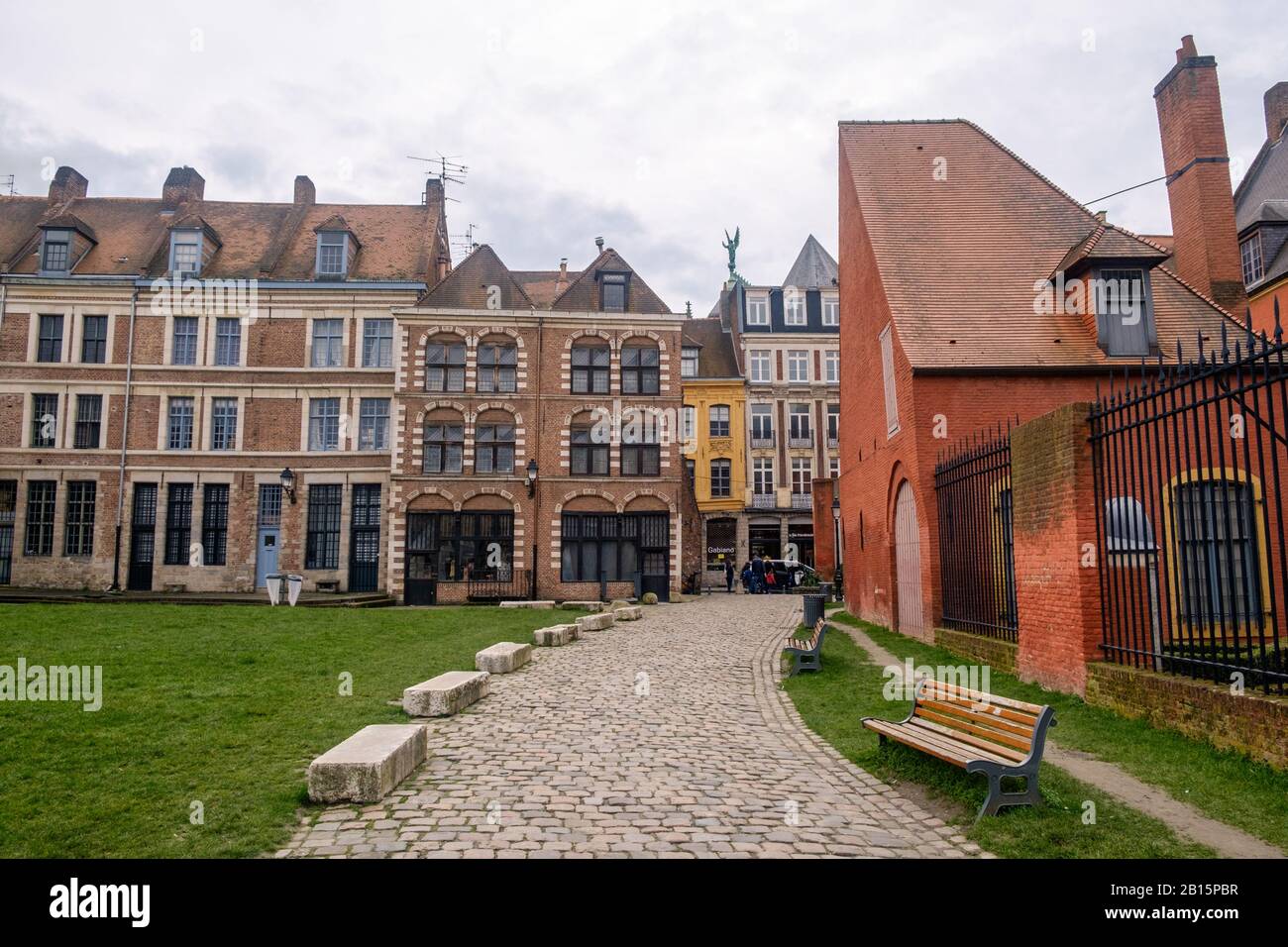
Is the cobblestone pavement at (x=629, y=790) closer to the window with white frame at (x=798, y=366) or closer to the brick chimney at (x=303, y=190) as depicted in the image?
the brick chimney at (x=303, y=190)

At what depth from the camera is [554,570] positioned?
30594mm

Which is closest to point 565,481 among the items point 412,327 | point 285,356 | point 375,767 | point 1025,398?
point 412,327

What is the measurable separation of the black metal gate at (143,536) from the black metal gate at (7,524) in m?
4.35

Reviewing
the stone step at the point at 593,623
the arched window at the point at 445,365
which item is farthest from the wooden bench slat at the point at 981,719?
the arched window at the point at 445,365

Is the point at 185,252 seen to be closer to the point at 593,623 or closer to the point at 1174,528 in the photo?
the point at 593,623

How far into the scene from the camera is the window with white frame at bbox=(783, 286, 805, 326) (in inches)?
1944

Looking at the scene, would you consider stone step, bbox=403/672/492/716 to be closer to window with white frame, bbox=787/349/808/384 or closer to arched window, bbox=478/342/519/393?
arched window, bbox=478/342/519/393

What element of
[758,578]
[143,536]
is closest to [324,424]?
[143,536]

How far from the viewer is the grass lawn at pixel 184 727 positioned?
15.4 feet

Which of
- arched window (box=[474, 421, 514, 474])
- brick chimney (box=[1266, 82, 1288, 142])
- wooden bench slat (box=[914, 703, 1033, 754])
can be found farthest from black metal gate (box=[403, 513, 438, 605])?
brick chimney (box=[1266, 82, 1288, 142])

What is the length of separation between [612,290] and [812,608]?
1896cm

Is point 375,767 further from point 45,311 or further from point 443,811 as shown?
point 45,311

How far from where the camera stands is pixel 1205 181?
18.8 meters
